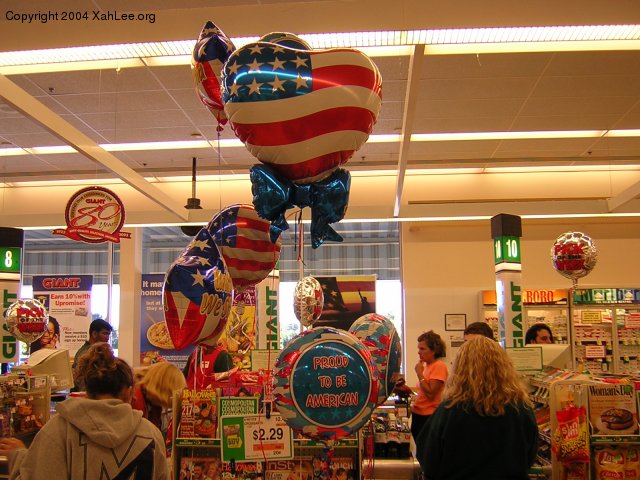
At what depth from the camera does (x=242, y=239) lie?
2951 millimetres

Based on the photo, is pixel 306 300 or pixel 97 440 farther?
pixel 306 300

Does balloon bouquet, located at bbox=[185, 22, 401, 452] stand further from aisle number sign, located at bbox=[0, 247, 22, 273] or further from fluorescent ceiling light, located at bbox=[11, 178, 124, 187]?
fluorescent ceiling light, located at bbox=[11, 178, 124, 187]

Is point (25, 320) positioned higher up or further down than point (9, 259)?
further down

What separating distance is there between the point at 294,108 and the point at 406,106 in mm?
3491

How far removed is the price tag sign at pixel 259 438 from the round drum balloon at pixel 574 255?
393 cm

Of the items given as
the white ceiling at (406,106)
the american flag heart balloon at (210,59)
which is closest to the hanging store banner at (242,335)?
the white ceiling at (406,106)

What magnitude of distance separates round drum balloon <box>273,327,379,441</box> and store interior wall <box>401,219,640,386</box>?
853 cm

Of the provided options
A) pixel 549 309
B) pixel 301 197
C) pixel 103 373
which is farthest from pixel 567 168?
pixel 103 373

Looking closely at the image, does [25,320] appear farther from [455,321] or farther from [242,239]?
[455,321]

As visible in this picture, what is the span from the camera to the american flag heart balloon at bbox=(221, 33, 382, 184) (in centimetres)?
207

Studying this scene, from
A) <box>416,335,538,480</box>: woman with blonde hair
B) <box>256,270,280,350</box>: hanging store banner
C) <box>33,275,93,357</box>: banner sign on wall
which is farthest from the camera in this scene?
<box>33,275,93,357</box>: banner sign on wall

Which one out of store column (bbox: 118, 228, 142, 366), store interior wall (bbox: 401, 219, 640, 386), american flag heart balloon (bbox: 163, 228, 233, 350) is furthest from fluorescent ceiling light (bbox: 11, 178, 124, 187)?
american flag heart balloon (bbox: 163, 228, 233, 350)

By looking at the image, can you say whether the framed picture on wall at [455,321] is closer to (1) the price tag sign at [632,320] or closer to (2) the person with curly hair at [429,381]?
(1) the price tag sign at [632,320]

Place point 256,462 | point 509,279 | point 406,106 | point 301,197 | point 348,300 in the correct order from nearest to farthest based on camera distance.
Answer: point 301,197 < point 256,462 < point 406,106 < point 509,279 < point 348,300
